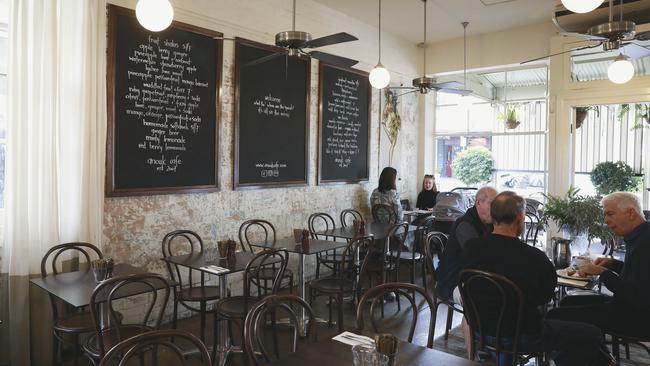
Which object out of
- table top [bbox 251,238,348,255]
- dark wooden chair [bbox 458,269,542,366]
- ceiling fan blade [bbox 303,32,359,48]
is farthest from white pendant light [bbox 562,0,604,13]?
table top [bbox 251,238,348,255]

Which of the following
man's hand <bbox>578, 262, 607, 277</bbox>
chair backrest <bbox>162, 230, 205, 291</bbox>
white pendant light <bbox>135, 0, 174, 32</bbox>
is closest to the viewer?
man's hand <bbox>578, 262, 607, 277</bbox>

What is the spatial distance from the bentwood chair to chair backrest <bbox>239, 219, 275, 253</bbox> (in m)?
1.44

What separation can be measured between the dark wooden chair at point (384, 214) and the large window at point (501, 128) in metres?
2.56

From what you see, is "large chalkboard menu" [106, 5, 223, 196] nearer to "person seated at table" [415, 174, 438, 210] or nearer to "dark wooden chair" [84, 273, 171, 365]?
"dark wooden chair" [84, 273, 171, 365]

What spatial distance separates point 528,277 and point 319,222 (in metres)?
3.58

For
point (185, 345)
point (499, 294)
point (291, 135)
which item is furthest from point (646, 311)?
point (291, 135)

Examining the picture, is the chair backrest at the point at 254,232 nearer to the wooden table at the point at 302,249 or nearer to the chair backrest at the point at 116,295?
the wooden table at the point at 302,249

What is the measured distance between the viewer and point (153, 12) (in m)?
2.81

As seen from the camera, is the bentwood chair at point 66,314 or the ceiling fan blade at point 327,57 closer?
the bentwood chair at point 66,314

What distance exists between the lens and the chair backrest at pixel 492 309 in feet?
7.55

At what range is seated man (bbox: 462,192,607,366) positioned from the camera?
2326 millimetres

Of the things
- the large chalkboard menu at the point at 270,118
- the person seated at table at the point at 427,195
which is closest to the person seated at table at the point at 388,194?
the large chalkboard menu at the point at 270,118

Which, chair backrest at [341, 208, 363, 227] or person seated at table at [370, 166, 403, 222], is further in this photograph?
person seated at table at [370, 166, 403, 222]

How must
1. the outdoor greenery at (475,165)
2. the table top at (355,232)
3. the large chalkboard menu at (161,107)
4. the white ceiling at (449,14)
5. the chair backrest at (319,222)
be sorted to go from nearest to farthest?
1. the large chalkboard menu at (161,107)
2. the table top at (355,232)
3. the chair backrest at (319,222)
4. the white ceiling at (449,14)
5. the outdoor greenery at (475,165)
